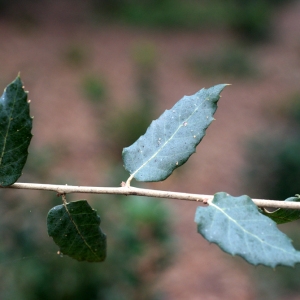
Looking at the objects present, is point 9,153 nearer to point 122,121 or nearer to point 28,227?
point 28,227

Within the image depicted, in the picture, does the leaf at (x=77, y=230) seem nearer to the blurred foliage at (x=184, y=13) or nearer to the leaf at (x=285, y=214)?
the leaf at (x=285, y=214)

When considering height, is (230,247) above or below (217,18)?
above

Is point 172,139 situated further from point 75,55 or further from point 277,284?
point 75,55

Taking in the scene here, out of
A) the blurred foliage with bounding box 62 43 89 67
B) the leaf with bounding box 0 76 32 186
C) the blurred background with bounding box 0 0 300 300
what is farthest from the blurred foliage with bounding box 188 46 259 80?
the leaf with bounding box 0 76 32 186

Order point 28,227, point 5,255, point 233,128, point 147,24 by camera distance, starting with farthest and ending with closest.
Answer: point 147,24 → point 233,128 → point 28,227 → point 5,255

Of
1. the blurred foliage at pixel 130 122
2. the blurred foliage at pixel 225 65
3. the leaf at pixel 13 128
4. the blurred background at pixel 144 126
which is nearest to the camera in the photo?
the leaf at pixel 13 128

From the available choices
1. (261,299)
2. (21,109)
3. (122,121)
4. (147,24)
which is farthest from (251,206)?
(147,24)

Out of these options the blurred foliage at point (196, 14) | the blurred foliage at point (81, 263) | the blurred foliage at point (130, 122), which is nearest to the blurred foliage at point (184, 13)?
the blurred foliage at point (196, 14)

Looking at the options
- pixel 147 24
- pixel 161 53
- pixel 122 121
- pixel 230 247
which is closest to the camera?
pixel 230 247
